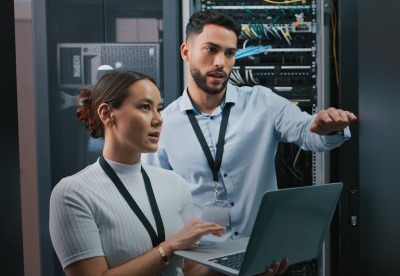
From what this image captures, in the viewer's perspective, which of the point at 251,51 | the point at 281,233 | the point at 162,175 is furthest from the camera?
the point at 251,51

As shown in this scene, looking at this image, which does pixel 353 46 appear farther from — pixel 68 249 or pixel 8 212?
pixel 8 212

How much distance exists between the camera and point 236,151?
1.95m

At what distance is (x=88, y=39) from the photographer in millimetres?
2617

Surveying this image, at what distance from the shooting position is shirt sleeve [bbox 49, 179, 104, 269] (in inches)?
46.6

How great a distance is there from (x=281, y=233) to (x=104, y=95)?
23.1 inches

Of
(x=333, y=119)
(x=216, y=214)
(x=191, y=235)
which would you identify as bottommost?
(x=216, y=214)

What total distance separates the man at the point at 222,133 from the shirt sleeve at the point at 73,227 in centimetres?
74

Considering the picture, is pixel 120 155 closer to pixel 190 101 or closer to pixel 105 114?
pixel 105 114

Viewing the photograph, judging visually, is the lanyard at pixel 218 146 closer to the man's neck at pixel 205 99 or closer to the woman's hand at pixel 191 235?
the man's neck at pixel 205 99

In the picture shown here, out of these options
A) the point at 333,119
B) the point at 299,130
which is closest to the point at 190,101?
the point at 299,130

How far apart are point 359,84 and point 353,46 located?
177mm

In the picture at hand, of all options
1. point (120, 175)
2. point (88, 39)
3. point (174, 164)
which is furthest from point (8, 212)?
point (88, 39)

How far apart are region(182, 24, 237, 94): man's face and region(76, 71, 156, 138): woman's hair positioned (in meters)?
0.55

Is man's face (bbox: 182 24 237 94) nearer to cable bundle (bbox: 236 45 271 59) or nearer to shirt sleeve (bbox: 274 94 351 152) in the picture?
shirt sleeve (bbox: 274 94 351 152)
